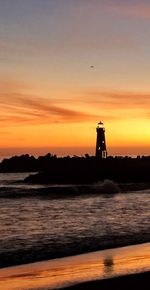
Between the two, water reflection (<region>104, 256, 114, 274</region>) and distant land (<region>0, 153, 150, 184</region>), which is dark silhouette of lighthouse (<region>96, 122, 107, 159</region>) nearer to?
distant land (<region>0, 153, 150, 184</region>)

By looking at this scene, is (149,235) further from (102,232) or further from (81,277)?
(81,277)

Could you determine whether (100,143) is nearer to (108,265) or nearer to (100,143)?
(100,143)

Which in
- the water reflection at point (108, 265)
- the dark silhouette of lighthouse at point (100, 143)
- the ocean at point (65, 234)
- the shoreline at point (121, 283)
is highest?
the dark silhouette of lighthouse at point (100, 143)

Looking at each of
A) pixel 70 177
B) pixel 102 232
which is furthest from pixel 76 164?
pixel 102 232

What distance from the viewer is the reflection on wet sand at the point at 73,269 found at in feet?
38.5

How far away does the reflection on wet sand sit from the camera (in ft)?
38.5

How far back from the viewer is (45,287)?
36.8ft

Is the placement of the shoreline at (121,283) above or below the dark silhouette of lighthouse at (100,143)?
below

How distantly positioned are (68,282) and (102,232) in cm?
952

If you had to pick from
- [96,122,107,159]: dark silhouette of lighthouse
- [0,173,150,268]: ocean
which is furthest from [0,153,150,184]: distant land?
[0,173,150,268]: ocean

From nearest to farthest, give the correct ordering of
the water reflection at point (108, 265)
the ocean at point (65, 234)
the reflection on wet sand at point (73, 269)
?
the reflection on wet sand at point (73, 269) → the water reflection at point (108, 265) → the ocean at point (65, 234)

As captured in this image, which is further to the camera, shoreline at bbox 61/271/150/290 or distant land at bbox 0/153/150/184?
distant land at bbox 0/153/150/184

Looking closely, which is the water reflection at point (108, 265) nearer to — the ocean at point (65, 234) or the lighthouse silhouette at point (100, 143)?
the ocean at point (65, 234)

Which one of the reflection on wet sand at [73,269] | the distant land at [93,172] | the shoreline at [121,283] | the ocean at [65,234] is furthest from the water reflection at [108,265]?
the distant land at [93,172]
